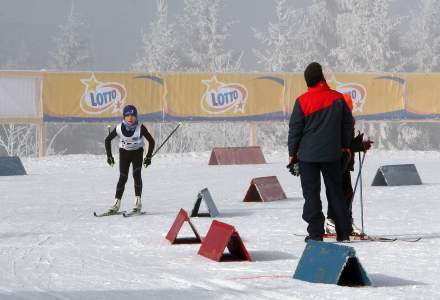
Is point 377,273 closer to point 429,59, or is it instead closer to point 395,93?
point 395,93

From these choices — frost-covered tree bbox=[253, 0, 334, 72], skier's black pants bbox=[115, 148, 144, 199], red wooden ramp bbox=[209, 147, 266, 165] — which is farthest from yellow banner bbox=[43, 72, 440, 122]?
frost-covered tree bbox=[253, 0, 334, 72]

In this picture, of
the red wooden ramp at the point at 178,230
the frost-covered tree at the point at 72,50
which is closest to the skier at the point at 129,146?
the red wooden ramp at the point at 178,230

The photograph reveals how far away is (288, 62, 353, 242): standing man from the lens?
1035 cm

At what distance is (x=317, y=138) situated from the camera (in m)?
10.4

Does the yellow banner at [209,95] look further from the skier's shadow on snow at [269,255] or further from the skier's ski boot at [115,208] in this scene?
the skier's shadow on snow at [269,255]

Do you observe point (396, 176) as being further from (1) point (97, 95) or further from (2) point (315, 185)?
(1) point (97, 95)

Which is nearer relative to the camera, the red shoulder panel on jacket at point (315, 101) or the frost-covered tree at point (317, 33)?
the red shoulder panel on jacket at point (315, 101)

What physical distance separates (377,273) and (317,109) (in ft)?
6.85

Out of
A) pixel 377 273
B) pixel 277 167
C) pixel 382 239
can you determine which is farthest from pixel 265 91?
pixel 377 273

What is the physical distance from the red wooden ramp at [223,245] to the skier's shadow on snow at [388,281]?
1.47 metres

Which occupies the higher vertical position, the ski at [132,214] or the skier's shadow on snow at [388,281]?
the skier's shadow on snow at [388,281]

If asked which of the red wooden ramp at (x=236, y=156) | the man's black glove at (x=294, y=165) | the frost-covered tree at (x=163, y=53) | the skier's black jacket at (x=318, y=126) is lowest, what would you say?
the red wooden ramp at (x=236, y=156)

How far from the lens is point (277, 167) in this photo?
28953 mm

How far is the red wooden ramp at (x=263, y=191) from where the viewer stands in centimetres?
1711
